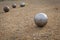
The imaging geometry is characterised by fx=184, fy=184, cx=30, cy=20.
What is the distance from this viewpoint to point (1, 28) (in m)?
7.84

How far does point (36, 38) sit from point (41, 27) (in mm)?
1483

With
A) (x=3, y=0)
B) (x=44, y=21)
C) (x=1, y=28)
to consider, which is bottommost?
(x=3, y=0)

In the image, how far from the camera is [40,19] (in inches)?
285

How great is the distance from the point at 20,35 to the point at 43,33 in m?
0.82

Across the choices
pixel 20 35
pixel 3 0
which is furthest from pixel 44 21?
pixel 3 0

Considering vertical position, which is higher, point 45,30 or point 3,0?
point 45,30

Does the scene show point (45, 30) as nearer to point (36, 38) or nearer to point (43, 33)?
point (43, 33)

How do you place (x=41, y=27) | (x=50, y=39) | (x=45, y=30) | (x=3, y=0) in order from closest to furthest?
(x=50, y=39), (x=45, y=30), (x=41, y=27), (x=3, y=0)

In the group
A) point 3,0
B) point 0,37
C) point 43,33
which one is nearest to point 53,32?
point 43,33

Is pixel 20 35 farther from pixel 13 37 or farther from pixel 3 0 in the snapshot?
pixel 3 0

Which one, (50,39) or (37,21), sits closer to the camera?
(50,39)

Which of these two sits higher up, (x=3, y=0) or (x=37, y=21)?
(x=37, y=21)

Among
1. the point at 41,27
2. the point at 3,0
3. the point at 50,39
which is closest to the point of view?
the point at 50,39

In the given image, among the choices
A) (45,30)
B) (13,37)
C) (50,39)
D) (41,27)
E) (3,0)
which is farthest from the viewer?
(3,0)
